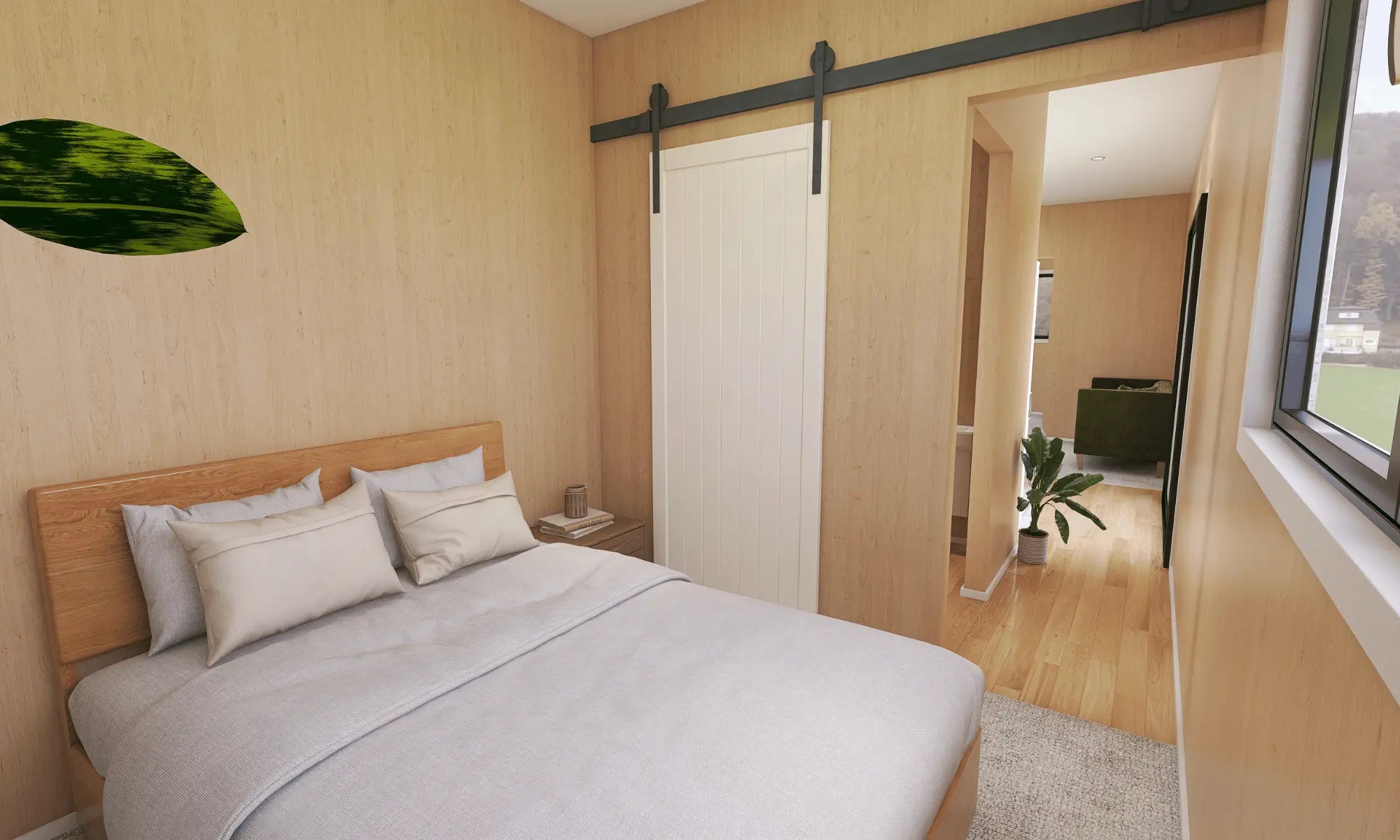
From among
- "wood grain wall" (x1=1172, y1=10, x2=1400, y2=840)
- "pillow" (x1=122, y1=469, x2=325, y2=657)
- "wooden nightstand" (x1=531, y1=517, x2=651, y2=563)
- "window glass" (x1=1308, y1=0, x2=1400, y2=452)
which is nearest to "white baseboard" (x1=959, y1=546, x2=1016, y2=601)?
"wood grain wall" (x1=1172, y1=10, x2=1400, y2=840)

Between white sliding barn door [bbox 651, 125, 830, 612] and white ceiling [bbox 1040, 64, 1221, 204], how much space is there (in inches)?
78.2

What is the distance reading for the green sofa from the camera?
6188 mm

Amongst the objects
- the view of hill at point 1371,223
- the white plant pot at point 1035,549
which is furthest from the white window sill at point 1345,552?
the white plant pot at point 1035,549

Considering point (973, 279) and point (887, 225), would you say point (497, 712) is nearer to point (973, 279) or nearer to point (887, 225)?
point (887, 225)

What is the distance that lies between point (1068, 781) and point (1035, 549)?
214cm

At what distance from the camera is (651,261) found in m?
3.22

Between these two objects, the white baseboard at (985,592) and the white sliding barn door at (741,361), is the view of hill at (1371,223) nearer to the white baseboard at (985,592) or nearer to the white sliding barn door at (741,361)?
the white sliding barn door at (741,361)

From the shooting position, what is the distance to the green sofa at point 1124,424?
6.19m

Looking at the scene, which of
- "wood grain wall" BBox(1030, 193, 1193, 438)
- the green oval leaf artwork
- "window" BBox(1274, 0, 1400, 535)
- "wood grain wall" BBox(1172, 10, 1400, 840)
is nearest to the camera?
"wood grain wall" BBox(1172, 10, 1400, 840)

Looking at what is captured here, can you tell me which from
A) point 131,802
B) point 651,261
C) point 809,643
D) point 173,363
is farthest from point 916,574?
point 173,363

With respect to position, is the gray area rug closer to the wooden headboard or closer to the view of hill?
the wooden headboard

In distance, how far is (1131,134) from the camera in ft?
15.9

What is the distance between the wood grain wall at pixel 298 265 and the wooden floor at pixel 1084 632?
2.17 meters

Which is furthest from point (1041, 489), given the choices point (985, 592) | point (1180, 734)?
point (1180, 734)
